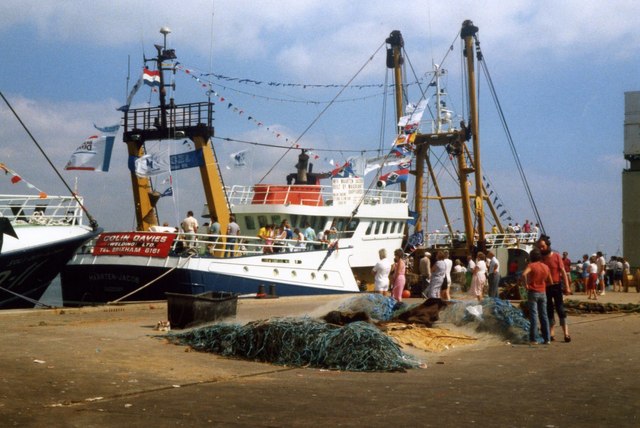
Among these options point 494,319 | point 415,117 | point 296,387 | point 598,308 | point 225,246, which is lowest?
point 296,387

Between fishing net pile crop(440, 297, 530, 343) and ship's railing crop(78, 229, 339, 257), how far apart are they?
34.6 feet

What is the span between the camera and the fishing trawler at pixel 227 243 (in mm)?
21906

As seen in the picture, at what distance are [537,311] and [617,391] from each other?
424 cm

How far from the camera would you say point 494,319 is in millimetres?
11906

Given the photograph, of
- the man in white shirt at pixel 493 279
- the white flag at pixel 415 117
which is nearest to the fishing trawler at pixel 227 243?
the white flag at pixel 415 117

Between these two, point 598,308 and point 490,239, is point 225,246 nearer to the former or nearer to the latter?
point 598,308

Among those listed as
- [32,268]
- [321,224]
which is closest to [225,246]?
[321,224]

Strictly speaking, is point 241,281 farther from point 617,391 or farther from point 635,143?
point 635,143

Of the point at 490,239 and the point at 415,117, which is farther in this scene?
the point at 490,239

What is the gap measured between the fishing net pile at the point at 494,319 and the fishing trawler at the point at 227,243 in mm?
10532

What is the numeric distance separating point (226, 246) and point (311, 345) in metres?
16.0

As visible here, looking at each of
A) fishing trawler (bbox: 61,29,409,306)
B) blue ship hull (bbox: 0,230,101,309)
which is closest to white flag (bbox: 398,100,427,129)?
fishing trawler (bbox: 61,29,409,306)

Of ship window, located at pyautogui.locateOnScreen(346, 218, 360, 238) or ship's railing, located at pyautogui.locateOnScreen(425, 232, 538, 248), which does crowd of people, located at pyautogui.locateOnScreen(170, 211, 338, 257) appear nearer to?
ship window, located at pyautogui.locateOnScreen(346, 218, 360, 238)

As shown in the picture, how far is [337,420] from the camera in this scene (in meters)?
5.92
